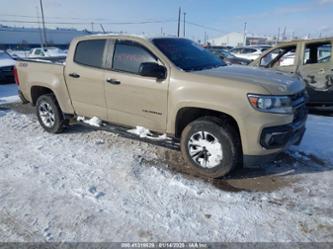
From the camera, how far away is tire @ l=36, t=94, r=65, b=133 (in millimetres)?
→ 5746

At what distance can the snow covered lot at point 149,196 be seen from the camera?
9.75 ft

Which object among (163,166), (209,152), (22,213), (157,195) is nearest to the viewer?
(22,213)

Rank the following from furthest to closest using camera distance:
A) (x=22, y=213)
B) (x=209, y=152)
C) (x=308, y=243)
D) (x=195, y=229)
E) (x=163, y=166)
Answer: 1. (x=163, y=166)
2. (x=209, y=152)
3. (x=22, y=213)
4. (x=195, y=229)
5. (x=308, y=243)

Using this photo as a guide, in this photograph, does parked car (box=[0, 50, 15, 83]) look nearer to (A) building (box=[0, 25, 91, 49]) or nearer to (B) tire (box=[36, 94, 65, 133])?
(B) tire (box=[36, 94, 65, 133])

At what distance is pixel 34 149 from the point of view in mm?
5086

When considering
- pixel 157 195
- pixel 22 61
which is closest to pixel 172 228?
pixel 157 195

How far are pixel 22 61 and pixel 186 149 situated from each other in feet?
13.5

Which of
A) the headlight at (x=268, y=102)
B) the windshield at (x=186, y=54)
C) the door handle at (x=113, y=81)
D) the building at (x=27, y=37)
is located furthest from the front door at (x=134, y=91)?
the building at (x=27, y=37)

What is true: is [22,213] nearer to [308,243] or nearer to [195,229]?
[195,229]

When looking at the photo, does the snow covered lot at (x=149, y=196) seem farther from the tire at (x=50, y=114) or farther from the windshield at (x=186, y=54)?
the windshield at (x=186, y=54)

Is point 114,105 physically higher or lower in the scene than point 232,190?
higher

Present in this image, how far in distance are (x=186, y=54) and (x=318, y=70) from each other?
425cm

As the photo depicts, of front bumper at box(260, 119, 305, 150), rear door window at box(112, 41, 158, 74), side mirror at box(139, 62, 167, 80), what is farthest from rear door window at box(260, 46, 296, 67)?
side mirror at box(139, 62, 167, 80)

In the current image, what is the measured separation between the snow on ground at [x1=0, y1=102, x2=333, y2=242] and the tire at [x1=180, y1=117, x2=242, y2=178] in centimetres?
20
